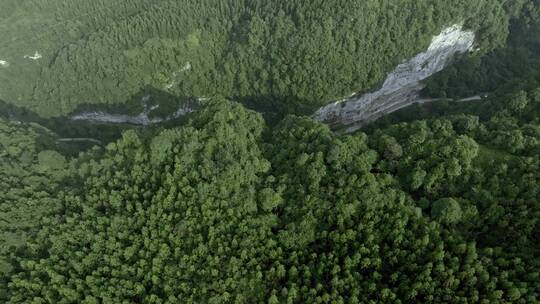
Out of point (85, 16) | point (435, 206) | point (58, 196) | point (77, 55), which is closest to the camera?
point (435, 206)

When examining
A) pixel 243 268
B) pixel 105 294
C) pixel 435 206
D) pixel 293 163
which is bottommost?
pixel 435 206

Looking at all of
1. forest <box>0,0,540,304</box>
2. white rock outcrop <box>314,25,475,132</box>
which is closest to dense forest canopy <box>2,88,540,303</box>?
forest <box>0,0,540,304</box>

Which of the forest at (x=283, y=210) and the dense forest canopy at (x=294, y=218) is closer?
the dense forest canopy at (x=294, y=218)

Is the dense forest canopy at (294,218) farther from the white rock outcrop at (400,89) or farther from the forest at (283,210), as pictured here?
the white rock outcrop at (400,89)

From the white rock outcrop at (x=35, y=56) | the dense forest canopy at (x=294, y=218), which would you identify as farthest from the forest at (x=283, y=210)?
the white rock outcrop at (x=35, y=56)

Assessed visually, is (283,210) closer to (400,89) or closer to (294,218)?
(294,218)

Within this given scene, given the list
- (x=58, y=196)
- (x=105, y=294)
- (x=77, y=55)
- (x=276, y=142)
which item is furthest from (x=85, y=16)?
(x=105, y=294)

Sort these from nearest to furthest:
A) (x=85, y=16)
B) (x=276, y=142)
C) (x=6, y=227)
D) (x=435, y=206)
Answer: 1. (x=435, y=206)
2. (x=6, y=227)
3. (x=276, y=142)
4. (x=85, y=16)

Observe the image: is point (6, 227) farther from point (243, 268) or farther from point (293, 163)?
point (293, 163)

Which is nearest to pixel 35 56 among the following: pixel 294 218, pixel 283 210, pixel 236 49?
pixel 236 49
